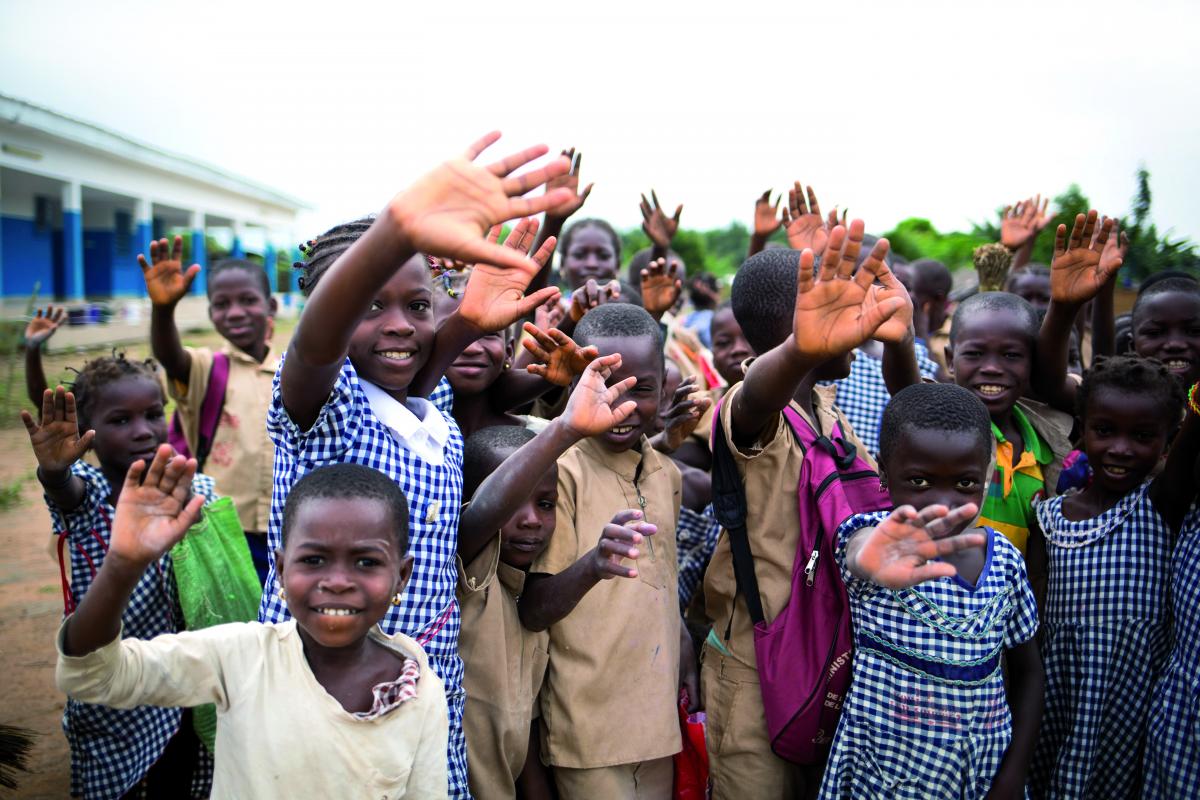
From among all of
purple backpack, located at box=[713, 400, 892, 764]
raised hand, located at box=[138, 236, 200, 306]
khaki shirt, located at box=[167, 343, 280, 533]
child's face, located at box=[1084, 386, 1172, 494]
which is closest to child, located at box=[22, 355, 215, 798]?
raised hand, located at box=[138, 236, 200, 306]

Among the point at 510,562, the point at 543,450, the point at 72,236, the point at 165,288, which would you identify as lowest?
the point at 510,562

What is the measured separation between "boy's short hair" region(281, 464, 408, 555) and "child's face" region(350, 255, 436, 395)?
28 cm

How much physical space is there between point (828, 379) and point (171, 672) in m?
1.94

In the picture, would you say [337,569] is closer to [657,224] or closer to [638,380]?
[638,380]

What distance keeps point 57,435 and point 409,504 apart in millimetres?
1174

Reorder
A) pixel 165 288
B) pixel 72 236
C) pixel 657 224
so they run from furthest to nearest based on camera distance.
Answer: pixel 72 236
pixel 657 224
pixel 165 288

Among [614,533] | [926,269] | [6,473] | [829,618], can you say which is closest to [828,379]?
[829,618]

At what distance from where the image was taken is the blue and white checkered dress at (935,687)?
6.66 feet

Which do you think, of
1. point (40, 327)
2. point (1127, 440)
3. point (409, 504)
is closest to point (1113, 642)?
point (1127, 440)

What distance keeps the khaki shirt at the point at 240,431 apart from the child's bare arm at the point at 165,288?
17 cm

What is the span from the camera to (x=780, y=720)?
88.1 inches

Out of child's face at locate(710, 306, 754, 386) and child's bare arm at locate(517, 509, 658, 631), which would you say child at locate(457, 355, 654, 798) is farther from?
child's face at locate(710, 306, 754, 386)

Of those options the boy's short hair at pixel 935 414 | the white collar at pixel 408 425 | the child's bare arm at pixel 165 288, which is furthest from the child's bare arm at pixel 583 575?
the child's bare arm at pixel 165 288

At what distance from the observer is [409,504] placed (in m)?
1.92
